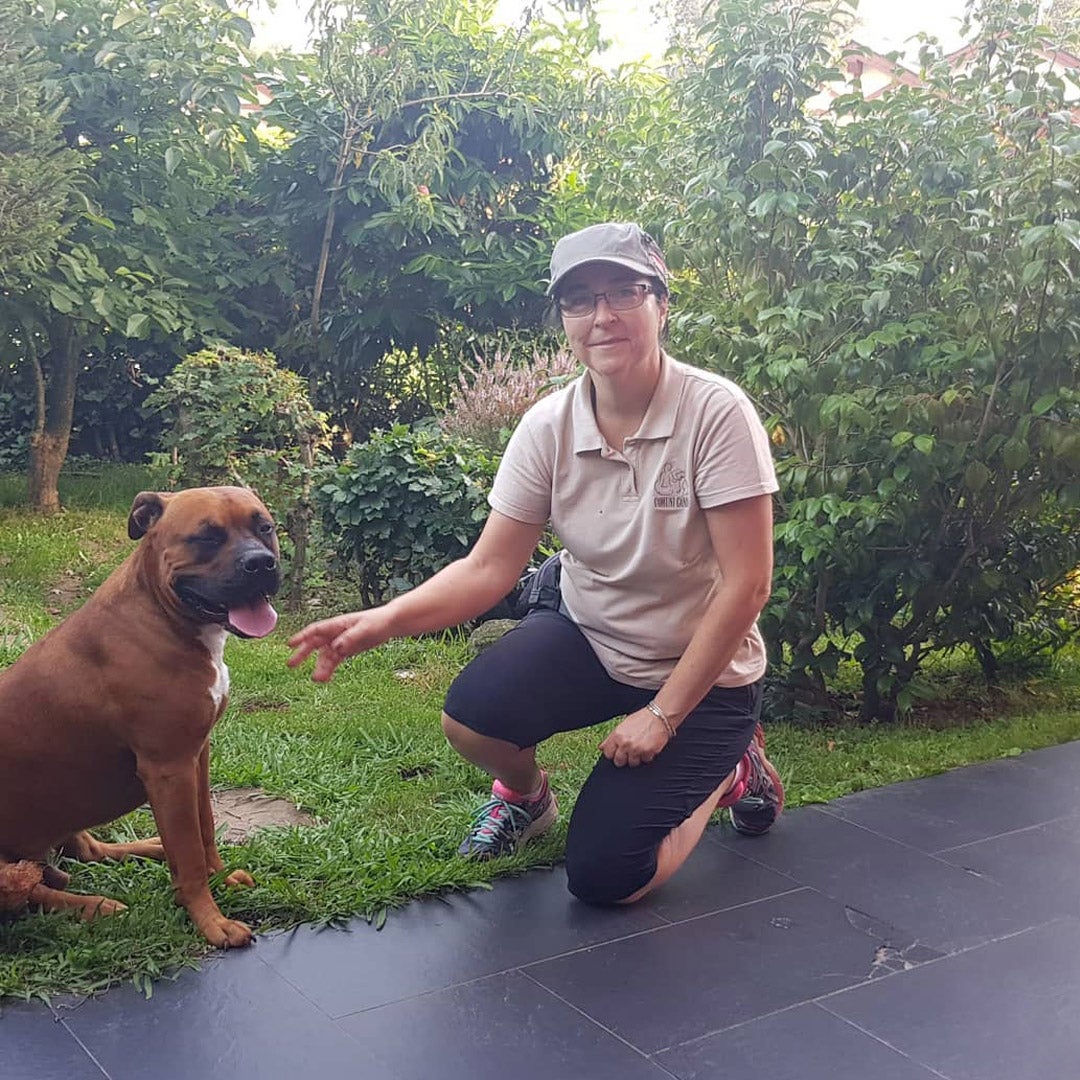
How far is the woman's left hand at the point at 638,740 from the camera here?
2.86 metres

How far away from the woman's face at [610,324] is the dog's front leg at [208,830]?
1344mm

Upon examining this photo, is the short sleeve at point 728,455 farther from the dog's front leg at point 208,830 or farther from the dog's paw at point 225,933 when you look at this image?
the dog's paw at point 225,933

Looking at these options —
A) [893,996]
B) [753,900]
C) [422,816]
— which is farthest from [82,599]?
[893,996]

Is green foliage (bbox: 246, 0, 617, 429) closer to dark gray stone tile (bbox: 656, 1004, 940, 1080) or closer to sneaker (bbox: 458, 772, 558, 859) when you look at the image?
sneaker (bbox: 458, 772, 558, 859)

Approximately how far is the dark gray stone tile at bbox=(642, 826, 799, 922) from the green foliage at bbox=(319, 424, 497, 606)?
2.81m

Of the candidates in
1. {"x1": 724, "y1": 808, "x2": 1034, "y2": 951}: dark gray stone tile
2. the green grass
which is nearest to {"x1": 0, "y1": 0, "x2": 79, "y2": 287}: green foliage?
the green grass

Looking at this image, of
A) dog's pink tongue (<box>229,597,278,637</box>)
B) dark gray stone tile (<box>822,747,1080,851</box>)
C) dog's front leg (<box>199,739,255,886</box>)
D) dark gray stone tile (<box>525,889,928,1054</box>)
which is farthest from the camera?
dark gray stone tile (<box>822,747,1080,851</box>)

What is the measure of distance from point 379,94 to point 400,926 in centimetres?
667

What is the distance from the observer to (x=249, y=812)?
3547mm

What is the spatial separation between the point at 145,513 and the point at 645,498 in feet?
3.92

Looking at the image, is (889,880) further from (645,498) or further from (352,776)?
(352,776)

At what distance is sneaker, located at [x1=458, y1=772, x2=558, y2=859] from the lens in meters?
3.18

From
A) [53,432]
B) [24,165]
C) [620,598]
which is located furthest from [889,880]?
[53,432]

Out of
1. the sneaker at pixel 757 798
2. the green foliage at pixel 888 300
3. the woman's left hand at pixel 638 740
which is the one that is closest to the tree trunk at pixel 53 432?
the green foliage at pixel 888 300
